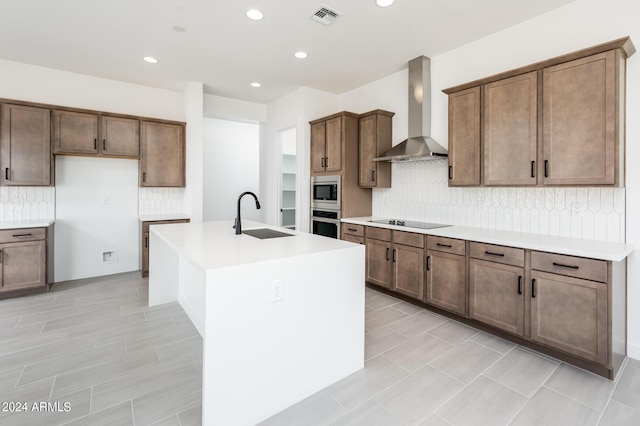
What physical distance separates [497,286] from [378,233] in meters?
1.43

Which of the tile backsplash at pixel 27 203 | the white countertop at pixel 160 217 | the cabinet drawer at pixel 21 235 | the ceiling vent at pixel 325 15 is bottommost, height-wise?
the cabinet drawer at pixel 21 235

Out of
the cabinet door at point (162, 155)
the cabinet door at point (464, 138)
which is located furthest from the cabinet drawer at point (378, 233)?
the cabinet door at point (162, 155)

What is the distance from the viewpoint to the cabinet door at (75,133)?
3912 millimetres

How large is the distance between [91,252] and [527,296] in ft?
17.4

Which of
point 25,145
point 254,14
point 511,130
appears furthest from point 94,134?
point 511,130

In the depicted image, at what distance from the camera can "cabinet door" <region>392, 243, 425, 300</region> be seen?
10.7 feet

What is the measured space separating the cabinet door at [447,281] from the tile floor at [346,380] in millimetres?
204

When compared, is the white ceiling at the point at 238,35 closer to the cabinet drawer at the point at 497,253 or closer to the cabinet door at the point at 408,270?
the cabinet drawer at the point at 497,253

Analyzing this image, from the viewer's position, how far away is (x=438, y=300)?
122 inches

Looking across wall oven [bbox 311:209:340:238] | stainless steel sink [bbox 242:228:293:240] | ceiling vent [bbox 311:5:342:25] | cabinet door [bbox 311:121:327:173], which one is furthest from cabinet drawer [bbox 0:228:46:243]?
ceiling vent [bbox 311:5:342:25]

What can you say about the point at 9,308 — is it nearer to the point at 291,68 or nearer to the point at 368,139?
the point at 291,68

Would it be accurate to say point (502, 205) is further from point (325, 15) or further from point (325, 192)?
point (325, 15)

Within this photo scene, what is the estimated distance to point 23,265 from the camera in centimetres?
356

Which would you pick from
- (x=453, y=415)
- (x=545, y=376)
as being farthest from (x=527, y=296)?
(x=453, y=415)
